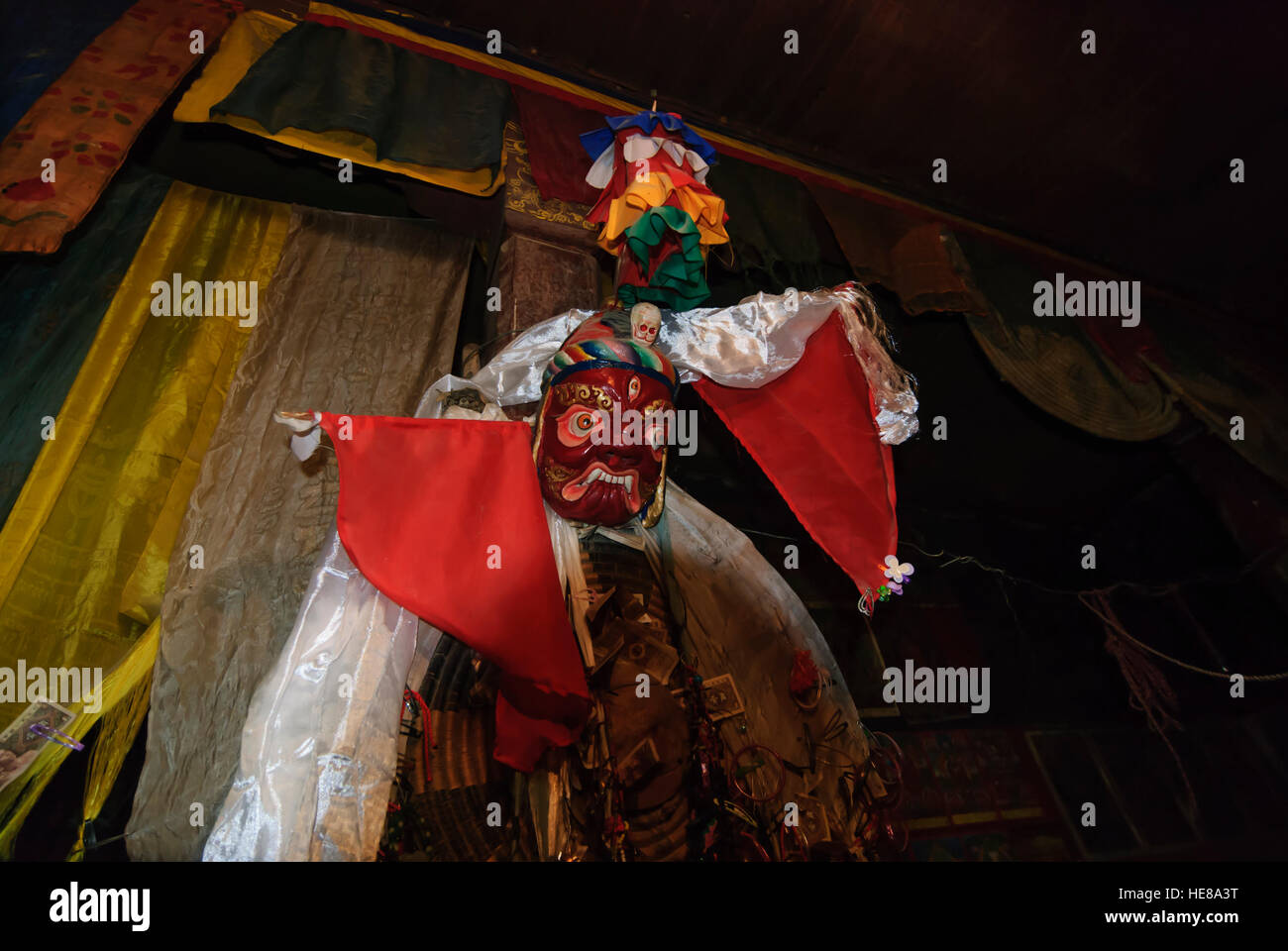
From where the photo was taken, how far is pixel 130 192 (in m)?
2.72

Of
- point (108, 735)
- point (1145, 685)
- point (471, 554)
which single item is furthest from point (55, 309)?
point (1145, 685)

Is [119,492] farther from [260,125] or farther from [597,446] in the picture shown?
[597,446]

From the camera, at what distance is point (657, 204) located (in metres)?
2.20

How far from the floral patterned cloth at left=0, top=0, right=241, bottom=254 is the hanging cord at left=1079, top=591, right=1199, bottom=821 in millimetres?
5189

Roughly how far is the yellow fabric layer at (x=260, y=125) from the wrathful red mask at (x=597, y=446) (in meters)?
1.09

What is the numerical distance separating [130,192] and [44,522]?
1381 mm

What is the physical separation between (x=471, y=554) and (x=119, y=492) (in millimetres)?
1197

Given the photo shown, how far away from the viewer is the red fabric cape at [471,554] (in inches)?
65.5

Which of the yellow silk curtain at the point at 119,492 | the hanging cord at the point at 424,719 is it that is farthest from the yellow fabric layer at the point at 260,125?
the hanging cord at the point at 424,719

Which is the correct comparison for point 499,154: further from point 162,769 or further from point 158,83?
point 162,769

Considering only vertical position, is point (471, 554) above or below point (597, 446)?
below

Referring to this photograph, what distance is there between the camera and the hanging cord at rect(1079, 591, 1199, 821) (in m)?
4.19

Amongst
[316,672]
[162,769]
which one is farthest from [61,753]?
[316,672]

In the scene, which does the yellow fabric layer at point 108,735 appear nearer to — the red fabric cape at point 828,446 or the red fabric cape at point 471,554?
the red fabric cape at point 471,554
